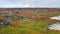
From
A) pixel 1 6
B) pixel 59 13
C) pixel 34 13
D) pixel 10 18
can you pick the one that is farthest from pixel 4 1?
pixel 59 13

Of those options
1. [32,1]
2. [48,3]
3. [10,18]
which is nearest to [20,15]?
[10,18]

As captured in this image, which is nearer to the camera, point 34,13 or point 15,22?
point 15,22

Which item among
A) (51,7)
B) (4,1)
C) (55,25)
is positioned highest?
(4,1)

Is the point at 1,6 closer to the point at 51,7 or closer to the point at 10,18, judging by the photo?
the point at 10,18

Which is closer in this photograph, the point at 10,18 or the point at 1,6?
the point at 10,18

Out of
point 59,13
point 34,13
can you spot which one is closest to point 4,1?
point 34,13

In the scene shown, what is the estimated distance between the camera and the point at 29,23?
6.20 ft

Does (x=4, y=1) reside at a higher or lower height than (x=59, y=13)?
higher

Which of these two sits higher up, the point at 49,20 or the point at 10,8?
the point at 10,8

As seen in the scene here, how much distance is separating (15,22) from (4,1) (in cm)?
41

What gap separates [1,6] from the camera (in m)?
2.12

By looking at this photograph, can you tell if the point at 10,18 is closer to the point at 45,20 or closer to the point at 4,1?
the point at 4,1

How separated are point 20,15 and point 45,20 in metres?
0.34

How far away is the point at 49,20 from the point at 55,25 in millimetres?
116
